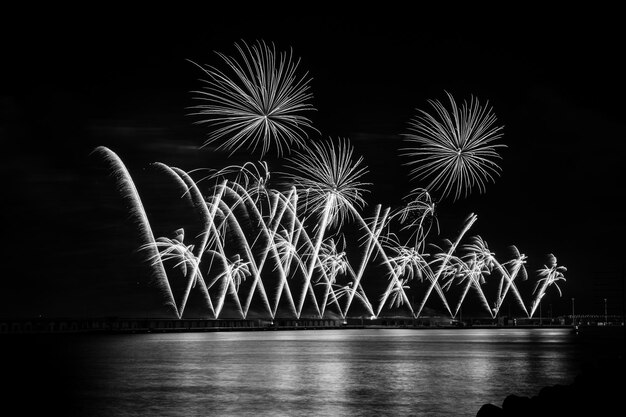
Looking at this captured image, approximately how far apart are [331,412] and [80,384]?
12680 millimetres

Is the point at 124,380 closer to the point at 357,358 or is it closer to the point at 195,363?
the point at 195,363

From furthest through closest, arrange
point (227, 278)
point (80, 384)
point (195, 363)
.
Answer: point (227, 278), point (195, 363), point (80, 384)

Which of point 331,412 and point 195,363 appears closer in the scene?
point 331,412

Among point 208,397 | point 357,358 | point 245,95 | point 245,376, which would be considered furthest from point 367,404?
point 245,95

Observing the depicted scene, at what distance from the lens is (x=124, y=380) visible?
3675cm

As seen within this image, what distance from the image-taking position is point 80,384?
3478 centimetres

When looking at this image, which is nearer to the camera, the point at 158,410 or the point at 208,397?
the point at 158,410

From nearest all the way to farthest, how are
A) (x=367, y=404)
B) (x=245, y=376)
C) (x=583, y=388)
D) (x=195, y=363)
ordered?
(x=583, y=388) → (x=367, y=404) → (x=245, y=376) → (x=195, y=363)

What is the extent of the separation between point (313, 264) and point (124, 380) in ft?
183

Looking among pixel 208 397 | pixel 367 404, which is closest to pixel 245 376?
pixel 208 397

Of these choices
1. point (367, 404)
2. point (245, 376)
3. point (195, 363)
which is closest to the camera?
point (367, 404)

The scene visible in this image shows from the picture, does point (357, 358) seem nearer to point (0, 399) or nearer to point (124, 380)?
point (124, 380)

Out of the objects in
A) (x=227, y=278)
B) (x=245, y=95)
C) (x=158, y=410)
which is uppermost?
(x=245, y=95)

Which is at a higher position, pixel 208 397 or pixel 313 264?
pixel 313 264
